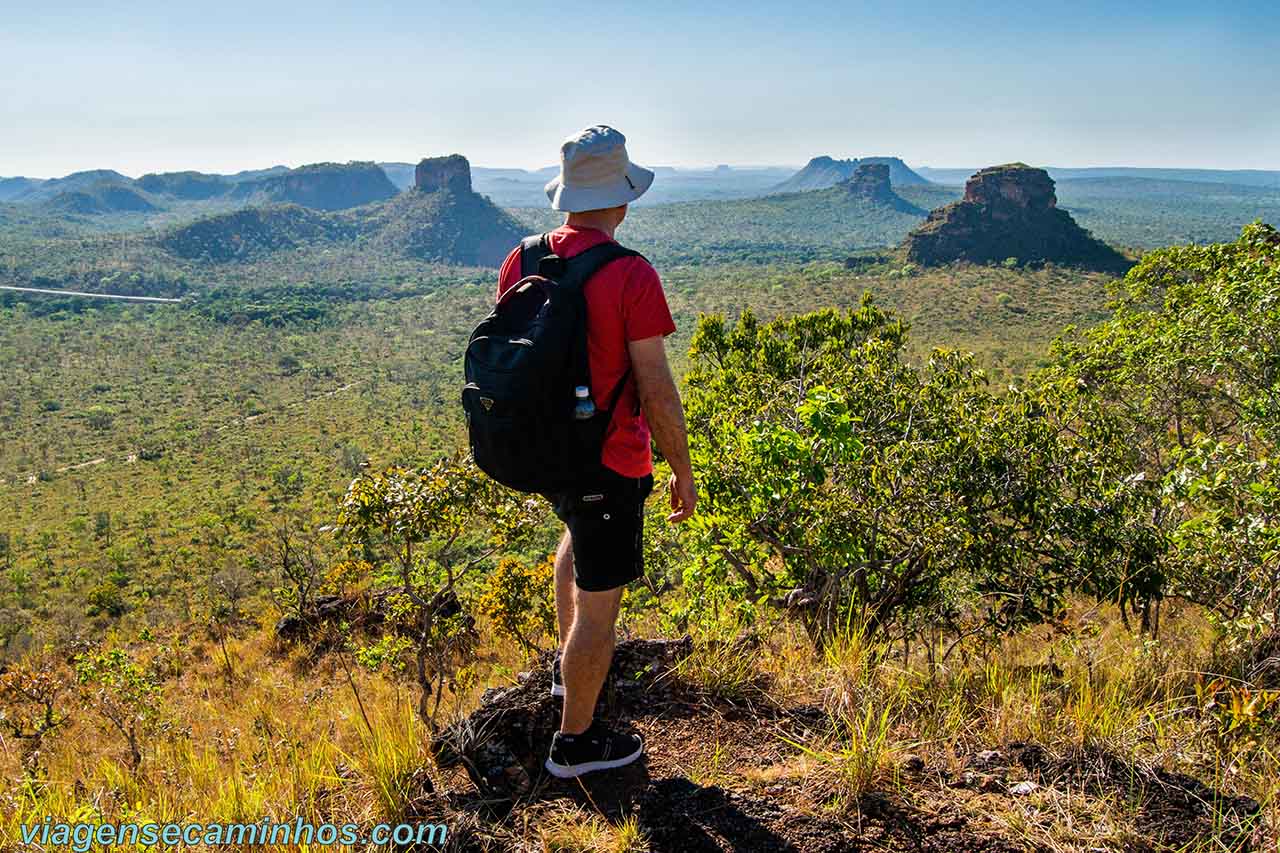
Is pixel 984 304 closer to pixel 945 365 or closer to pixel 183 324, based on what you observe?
pixel 945 365

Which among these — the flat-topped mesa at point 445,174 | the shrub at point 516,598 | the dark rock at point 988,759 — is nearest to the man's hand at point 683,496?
the dark rock at point 988,759

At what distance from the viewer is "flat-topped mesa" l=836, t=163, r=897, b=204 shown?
6875 inches

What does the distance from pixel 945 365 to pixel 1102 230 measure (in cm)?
15570

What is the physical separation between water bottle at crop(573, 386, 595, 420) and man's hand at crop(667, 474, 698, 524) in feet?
1.15

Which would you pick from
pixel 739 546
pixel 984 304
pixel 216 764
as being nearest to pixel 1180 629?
pixel 739 546

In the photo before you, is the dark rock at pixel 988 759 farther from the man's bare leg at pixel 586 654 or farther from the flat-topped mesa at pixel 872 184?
the flat-topped mesa at pixel 872 184

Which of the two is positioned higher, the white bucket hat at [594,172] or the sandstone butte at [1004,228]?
the sandstone butte at [1004,228]

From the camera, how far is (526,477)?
1.79m

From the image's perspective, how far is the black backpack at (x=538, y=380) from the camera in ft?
5.55

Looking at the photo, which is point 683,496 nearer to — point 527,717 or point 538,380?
point 538,380

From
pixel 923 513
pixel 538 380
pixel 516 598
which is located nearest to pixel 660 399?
pixel 538 380

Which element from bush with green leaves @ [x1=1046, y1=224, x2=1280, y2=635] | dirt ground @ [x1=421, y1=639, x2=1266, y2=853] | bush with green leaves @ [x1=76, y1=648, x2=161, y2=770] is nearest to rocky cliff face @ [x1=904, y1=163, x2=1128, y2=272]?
bush with green leaves @ [x1=1046, y1=224, x2=1280, y2=635]

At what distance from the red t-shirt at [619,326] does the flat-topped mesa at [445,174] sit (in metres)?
153

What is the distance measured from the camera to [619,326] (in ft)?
5.82
